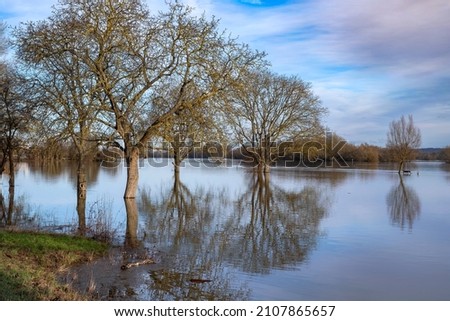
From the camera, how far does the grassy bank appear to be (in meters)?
6.42

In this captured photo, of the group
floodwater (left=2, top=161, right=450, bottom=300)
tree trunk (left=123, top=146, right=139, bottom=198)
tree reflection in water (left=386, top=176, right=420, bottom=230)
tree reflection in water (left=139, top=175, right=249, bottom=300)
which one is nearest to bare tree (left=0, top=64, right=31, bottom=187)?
floodwater (left=2, top=161, right=450, bottom=300)

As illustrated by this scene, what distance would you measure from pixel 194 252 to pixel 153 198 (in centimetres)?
1373

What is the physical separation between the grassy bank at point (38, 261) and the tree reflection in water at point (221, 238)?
5.48 feet

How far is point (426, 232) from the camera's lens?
48.3ft

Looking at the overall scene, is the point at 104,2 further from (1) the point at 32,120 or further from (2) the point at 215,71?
(1) the point at 32,120

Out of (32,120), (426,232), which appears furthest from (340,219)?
(32,120)

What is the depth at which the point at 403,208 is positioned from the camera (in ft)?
69.4

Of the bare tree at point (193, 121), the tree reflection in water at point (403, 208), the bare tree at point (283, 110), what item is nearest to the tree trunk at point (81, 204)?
the bare tree at point (193, 121)

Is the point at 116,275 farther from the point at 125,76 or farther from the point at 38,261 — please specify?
the point at 125,76

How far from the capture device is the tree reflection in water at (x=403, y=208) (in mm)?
17203

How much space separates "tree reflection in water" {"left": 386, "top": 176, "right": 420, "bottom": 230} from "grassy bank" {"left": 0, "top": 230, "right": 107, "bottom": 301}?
11.0 meters

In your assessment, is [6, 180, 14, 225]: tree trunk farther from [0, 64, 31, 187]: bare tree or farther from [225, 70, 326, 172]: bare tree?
[225, 70, 326, 172]: bare tree

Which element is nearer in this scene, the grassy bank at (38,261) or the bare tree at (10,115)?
the grassy bank at (38,261)

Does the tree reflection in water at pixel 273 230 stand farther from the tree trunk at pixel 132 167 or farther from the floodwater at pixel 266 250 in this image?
the tree trunk at pixel 132 167
